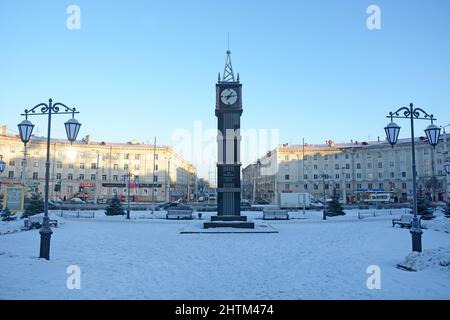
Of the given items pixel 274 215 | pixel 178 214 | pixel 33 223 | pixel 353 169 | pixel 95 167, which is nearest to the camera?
pixel 33 223

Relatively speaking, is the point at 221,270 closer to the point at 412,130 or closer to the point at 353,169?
the point at 412,130

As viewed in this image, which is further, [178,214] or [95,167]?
[95,167]

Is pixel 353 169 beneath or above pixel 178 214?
above

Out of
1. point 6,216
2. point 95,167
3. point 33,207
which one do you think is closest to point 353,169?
point 95,167

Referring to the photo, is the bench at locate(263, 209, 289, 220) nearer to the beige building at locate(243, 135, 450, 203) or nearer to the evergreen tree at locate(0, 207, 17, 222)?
the evergreen tree at locate(0, 207, 17, 222)

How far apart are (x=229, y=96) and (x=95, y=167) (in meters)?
58.2

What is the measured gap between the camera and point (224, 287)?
845cm

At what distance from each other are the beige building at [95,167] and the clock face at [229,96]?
4783cm

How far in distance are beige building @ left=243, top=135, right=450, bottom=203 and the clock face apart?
50.7 metres

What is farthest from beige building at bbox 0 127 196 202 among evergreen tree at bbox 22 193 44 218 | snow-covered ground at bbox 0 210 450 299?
snow-covered ground at bbox 0 210 450 299

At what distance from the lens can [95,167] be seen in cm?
7362

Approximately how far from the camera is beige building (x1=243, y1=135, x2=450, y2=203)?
238ft

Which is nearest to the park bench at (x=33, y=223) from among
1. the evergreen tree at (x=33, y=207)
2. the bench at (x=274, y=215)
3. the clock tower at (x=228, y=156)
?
the evergreen tree at (x=33, y=207)
